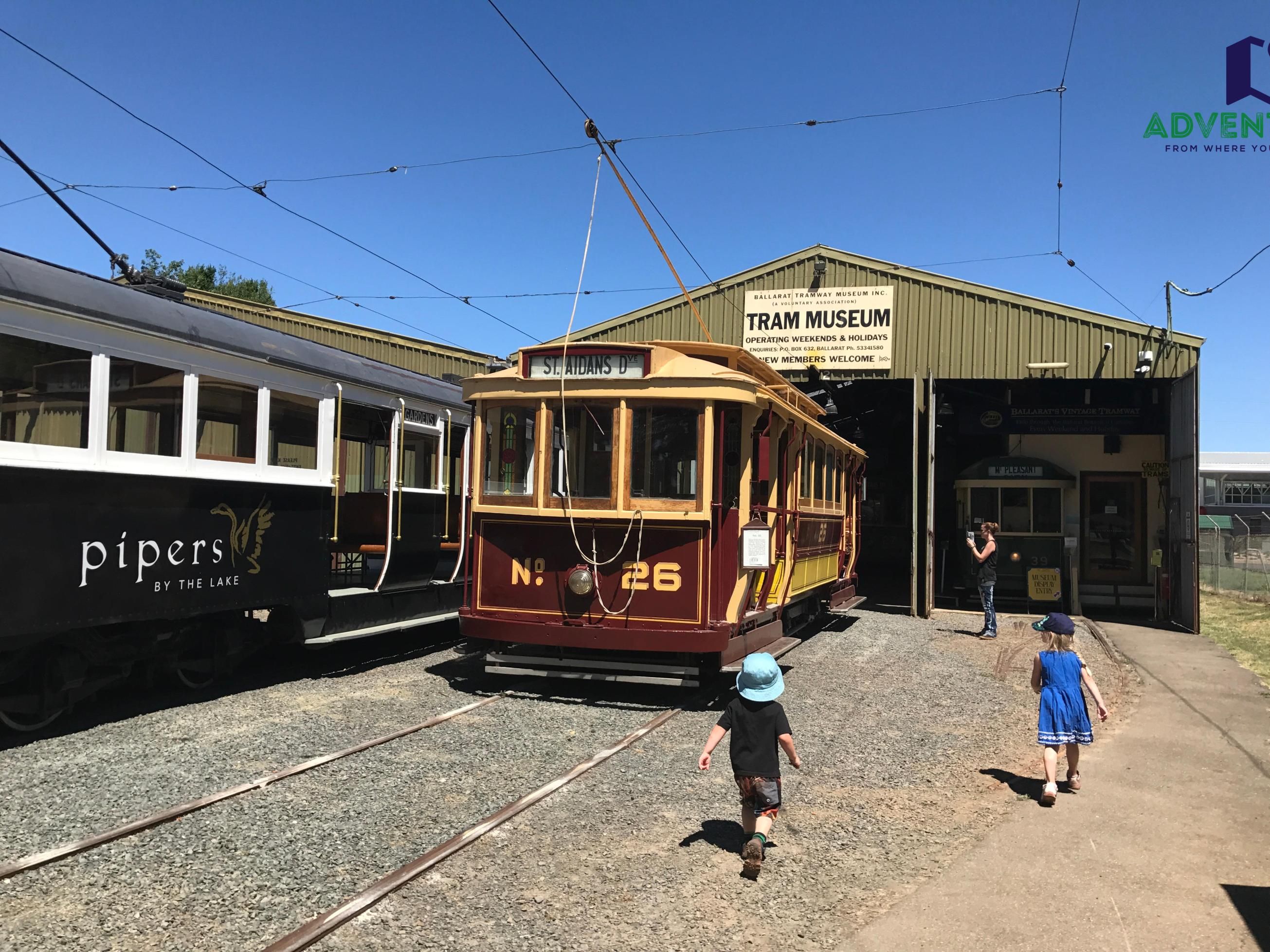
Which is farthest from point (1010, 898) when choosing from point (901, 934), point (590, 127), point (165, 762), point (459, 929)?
point (590, 127)

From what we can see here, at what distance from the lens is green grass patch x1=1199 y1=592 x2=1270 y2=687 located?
11945 millimetres

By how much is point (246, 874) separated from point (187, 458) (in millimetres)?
3825

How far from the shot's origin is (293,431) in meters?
8.16

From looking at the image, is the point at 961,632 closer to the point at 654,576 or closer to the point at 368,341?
the point at 654,576

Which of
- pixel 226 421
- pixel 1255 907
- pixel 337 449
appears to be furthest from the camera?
pixel 337 449

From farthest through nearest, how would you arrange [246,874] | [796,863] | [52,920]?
[796,863], [246,874], [52,920]

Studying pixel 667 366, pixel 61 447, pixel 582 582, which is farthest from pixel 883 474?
pixel 61 447

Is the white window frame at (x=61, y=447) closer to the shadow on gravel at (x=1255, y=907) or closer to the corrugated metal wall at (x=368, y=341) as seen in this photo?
the shadow on gravel at (x=1255, y=907)

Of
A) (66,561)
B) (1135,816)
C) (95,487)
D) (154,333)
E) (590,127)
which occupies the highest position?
(590,127)

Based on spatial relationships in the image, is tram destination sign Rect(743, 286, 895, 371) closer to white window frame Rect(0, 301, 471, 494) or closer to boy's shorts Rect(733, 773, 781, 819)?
white window frame Rect(0, 301, 471, 494)

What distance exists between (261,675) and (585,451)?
396 cm

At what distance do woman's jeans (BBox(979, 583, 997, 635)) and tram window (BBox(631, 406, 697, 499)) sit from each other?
25.1 feet

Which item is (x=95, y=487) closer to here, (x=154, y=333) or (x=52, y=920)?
(x=154, y=333)

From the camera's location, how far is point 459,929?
3699 millimetres
